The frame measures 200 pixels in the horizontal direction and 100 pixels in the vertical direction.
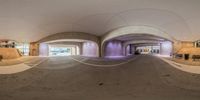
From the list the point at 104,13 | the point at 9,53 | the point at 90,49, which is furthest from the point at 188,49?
the point at 90,49

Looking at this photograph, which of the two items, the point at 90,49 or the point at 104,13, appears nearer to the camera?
the point at 104,13

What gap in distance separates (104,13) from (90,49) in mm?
10753

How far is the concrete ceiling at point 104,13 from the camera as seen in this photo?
380 cm

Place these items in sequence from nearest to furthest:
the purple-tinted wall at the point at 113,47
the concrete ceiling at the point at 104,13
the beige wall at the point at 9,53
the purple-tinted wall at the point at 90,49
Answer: the beige wall at the point at 9,53
the concrete ceiling at the point at 104,13
the purple-tinted wall at the point at 113,47
the purple-tinted wall at the point at 90,49

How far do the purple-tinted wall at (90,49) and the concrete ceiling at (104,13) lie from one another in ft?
30.1

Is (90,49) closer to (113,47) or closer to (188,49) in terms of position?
(113,47)

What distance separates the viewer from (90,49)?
50.6ft

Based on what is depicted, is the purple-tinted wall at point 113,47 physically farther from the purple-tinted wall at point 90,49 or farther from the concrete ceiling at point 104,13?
the concrete ceiling at point 104,13

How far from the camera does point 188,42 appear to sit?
3.53 meters

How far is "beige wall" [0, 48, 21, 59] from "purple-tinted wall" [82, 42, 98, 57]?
10.7m

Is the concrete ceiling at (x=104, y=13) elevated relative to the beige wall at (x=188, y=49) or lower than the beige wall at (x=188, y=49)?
elevated

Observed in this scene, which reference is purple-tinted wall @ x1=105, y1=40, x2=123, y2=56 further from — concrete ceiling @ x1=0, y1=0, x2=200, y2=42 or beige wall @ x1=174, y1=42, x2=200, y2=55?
beige wall @ x1=174, y1=42, x2=200, y2=55

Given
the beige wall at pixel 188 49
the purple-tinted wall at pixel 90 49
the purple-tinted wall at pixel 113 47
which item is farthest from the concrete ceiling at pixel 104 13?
the purple-tinted wall at pixel 90 49

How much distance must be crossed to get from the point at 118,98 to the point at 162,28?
418cm
